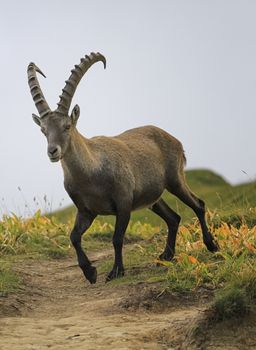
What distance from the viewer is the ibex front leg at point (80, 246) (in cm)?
893

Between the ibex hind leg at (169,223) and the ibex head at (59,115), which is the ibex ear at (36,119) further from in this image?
the ibex hind leg at (169,223)

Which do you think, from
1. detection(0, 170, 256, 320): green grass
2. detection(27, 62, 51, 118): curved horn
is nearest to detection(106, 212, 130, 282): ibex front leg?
detection(0, 170, 256, 320): green grass

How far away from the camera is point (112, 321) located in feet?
21.1

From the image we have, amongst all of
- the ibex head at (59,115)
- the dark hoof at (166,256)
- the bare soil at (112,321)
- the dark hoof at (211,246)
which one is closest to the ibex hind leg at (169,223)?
the dark hoof at (166,256)

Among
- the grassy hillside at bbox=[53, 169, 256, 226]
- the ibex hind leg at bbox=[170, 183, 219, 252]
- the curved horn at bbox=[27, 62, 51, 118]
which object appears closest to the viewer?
the curved horn at bbox=[27, 62, 51, 118]

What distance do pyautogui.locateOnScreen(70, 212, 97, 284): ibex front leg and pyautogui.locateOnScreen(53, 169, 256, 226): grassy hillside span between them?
219 centimetres

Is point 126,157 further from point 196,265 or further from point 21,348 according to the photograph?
point 21,348

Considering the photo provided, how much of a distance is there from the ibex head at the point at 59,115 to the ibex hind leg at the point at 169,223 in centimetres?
225

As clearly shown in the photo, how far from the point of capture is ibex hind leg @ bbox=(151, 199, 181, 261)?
970 centimetres

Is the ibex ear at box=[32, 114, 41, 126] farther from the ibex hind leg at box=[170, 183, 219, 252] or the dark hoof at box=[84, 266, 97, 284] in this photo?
the ibex hind leg at box=[170, 183, 219, 252]

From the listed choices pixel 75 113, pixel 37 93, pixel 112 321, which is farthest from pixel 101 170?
pixel 112 321

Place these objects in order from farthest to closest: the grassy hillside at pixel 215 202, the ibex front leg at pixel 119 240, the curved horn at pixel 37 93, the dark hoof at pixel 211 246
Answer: the grassy hillside at pixel 215 202, the dark hoof at pixel 211 246, the ibex front leg at pixel 119 240, the curved horn at pixel 37 93

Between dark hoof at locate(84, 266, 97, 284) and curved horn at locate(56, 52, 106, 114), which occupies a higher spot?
curved horn at locate(56, 52, 106, 114)

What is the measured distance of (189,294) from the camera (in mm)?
7137
